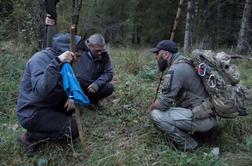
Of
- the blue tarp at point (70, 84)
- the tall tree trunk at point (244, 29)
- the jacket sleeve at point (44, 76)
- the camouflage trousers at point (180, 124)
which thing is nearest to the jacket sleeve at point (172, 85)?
the camouflage trousers at point (180, 124)

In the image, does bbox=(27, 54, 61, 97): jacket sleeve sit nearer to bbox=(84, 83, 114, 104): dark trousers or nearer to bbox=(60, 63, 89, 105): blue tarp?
bbox=(60, 63, 89, 105): blue tarp

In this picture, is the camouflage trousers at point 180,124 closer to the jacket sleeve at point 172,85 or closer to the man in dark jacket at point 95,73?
the jacket sleeve at point 172,85

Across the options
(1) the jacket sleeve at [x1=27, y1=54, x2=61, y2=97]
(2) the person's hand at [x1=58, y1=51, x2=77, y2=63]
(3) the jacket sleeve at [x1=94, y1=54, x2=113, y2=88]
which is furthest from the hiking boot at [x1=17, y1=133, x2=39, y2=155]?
(3) the jacket sleeve at [x1=94, y1=54, x2=113, y2=88]

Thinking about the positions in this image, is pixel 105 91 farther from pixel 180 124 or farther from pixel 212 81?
pixel 212 81

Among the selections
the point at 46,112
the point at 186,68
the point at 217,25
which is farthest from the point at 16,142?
the point at 217,25

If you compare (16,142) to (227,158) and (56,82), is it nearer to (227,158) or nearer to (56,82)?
(56,82)

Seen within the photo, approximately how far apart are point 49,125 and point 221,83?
2.06 metres

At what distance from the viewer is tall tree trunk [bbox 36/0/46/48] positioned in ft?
28.1

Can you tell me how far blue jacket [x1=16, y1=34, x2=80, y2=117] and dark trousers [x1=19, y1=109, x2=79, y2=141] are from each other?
71 millimetres

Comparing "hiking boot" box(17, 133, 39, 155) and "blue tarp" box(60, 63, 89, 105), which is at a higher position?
"blue tarp" box(60, 63, 89, 105)

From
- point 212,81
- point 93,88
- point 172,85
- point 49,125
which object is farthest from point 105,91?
point 212,81

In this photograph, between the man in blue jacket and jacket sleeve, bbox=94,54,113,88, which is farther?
jacket sleeve, bbox=94,54,113,88

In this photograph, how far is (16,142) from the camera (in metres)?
4.75

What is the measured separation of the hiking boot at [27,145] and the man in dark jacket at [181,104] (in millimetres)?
1474
